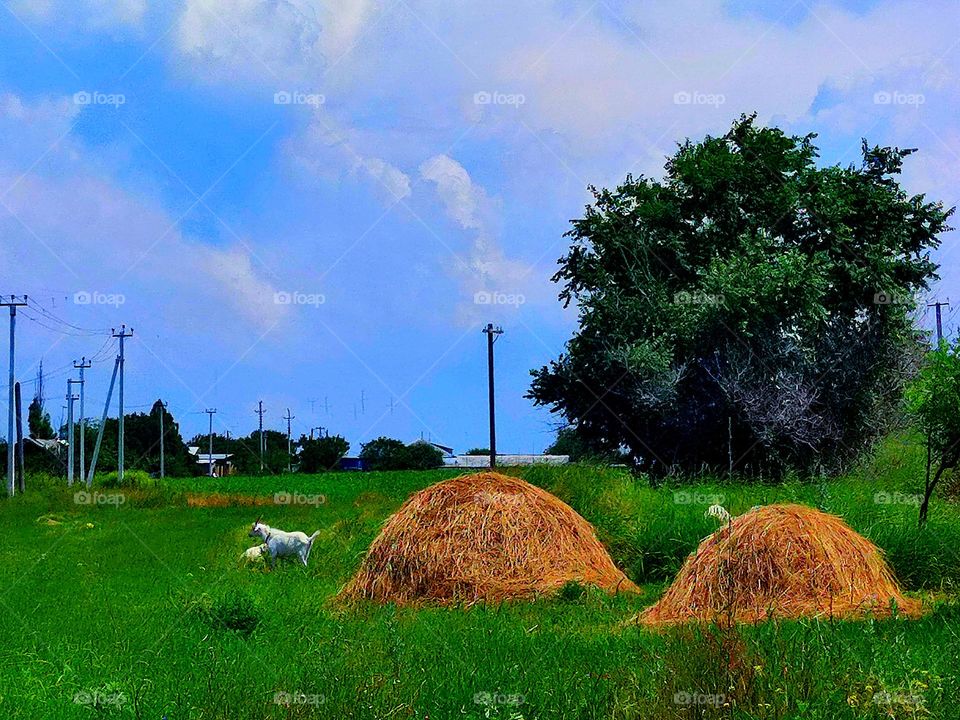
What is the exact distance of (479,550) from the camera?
13023 millimetres

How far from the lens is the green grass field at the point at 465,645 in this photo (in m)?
6.59

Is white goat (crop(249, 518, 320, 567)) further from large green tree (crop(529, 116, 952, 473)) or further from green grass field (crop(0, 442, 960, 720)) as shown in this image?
large green tree (crop(529, 116, 952, 473))

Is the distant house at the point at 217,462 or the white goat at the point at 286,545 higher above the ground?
the distant house at the point at 217,462

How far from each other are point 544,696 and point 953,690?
254cm

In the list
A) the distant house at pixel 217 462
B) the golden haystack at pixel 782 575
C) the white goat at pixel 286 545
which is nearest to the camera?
the golden haystack at pixel 782 575

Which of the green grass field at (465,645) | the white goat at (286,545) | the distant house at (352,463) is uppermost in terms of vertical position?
the distant house at (352,463)

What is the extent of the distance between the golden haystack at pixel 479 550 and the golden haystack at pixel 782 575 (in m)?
1.96

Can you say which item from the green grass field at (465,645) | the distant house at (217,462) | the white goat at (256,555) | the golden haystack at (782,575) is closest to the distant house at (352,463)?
the distant house at (217,462)

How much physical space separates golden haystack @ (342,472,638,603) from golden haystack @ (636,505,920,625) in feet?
6.41

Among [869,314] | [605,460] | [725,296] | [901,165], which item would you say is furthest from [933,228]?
[605,460]

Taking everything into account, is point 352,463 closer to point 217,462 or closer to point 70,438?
point 217,462

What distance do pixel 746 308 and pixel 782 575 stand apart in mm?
22166

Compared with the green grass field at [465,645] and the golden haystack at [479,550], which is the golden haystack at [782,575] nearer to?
the green grass field at [465,645]

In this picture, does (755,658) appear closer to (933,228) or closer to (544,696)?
(544,696)
